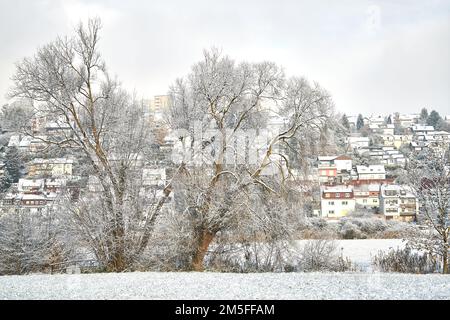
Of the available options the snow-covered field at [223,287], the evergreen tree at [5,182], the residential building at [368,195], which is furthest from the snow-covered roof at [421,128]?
the evergreen tree at [5,182]

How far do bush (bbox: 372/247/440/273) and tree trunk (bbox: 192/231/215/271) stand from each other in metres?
4.04

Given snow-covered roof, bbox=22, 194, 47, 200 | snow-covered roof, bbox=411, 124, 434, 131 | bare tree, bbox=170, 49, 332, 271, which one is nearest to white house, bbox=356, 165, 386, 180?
snow-covered roof, bbox=411, 124, 434, 131

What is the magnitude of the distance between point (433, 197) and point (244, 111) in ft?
16.9

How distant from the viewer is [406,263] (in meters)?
10.5

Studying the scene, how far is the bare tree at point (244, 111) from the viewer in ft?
36.4

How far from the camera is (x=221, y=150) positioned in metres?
11.3

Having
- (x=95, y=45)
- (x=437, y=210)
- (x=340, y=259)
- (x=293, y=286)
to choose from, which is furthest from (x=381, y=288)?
(x=95, y=45)

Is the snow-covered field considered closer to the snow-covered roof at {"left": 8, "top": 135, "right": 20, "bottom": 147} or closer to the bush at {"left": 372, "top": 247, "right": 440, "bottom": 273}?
the bush at {"left": 372, "top": 247, "right": 440, "bottom": 273}

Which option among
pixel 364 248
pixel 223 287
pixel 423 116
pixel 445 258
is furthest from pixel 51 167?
pixel 423 116

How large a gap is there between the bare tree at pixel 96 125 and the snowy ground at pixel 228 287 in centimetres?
282

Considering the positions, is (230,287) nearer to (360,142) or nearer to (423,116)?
(423,116)

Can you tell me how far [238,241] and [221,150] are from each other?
236cm

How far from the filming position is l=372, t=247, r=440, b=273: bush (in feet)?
33.7

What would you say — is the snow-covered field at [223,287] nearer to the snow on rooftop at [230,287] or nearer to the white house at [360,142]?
the snow on rooftop at [230,287]
